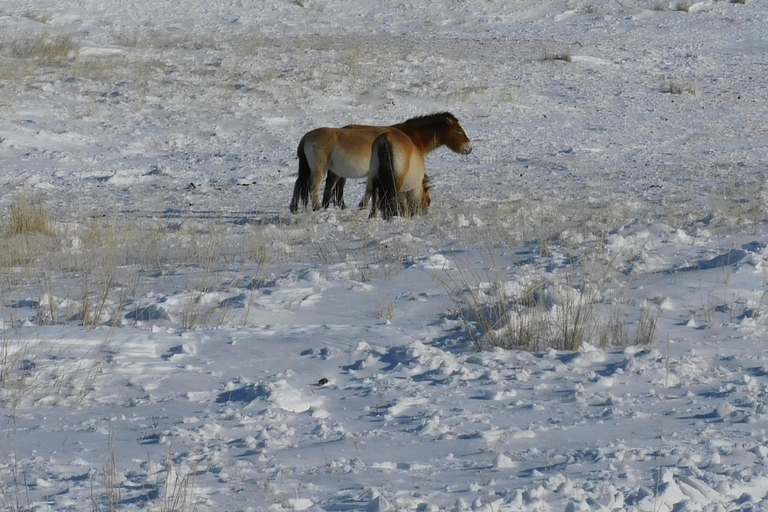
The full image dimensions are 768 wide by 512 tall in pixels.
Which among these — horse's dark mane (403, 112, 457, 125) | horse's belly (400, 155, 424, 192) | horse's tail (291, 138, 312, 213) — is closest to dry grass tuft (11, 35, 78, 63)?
horse's tail (291, 138, 312, 213)

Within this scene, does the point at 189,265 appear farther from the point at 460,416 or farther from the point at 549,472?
the point at 549,472

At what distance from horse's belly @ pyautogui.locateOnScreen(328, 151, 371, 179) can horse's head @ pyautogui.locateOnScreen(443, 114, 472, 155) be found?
1.13 metres

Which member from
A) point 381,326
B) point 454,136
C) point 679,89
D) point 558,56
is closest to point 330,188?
point 454,136

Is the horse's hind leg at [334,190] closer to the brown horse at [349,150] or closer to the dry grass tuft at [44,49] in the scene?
the brown horse at [349,150]

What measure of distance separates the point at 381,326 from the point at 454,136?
692 cm

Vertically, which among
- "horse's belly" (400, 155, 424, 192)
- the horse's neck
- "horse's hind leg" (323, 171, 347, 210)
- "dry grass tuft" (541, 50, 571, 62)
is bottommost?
"horse's hind leg" (323, 171, 347, 210)

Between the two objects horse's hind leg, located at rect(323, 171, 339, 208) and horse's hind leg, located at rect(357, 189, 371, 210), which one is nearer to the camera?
horse's hind leg, located at rect(357, 189, 371, 210)

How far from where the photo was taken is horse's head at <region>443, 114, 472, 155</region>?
1206cm

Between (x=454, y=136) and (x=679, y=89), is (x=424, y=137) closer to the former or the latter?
(x=454, y=136)

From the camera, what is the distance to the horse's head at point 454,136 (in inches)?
475

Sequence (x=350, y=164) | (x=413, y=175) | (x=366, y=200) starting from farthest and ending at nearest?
(x=350, y=164)
(x=366, y=200)
(x=413, y=175)

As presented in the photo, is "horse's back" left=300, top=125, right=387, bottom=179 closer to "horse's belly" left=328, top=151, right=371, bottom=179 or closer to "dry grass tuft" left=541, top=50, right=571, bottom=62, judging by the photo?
"horse's belly" left=328, top=151, right=371, bottom=179

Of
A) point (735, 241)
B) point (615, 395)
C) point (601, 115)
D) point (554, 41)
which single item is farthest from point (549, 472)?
point (554, 41)

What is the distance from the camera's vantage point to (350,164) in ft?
38.2
